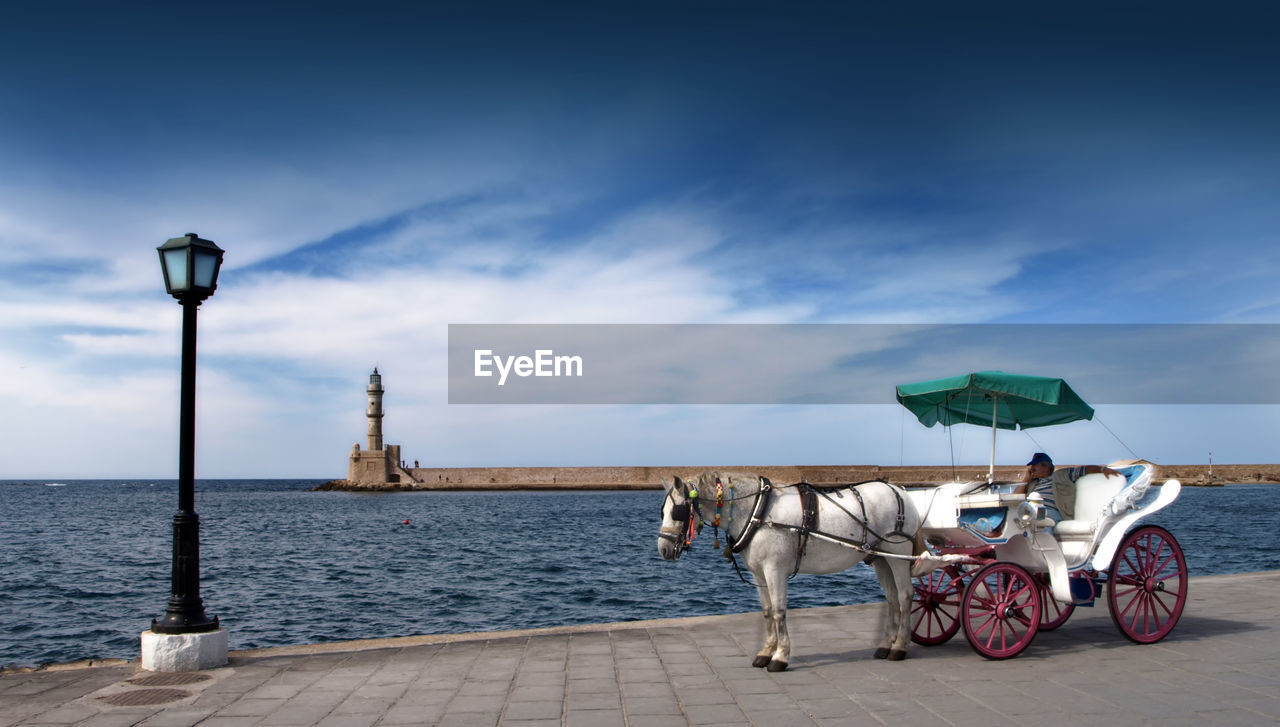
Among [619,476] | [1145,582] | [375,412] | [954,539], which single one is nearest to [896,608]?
[954,539]

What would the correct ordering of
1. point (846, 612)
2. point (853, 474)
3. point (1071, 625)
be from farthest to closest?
1. point (853, 474)
2. point (846, 612)
3. point (1071, 625)

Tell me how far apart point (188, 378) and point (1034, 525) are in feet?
26.1

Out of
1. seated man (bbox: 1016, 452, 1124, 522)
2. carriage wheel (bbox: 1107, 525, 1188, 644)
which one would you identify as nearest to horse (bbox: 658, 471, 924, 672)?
seated man (bbox: 1016, 452, 1124, 522)

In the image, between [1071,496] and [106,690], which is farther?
[1071,496]

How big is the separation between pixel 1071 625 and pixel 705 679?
4.55 meters

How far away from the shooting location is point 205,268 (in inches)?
338

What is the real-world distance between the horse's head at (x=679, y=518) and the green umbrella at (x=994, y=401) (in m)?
2.95

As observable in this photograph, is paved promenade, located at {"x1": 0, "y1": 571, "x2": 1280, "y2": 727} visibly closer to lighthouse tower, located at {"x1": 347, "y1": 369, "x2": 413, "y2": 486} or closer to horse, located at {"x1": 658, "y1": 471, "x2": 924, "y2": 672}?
horse, located at {"x1": 658, "y1": 471, "x2": 924, "y2": 672}

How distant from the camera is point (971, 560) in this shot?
7.70 m

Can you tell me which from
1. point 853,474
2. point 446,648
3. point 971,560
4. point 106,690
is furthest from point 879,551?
point 853,474

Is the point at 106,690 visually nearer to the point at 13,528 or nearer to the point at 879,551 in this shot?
the point at 879,551

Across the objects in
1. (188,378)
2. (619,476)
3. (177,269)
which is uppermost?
(177,269)

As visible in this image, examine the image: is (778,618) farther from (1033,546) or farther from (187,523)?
(187,523)

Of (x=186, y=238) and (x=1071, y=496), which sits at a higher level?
(x=186, y=238)
